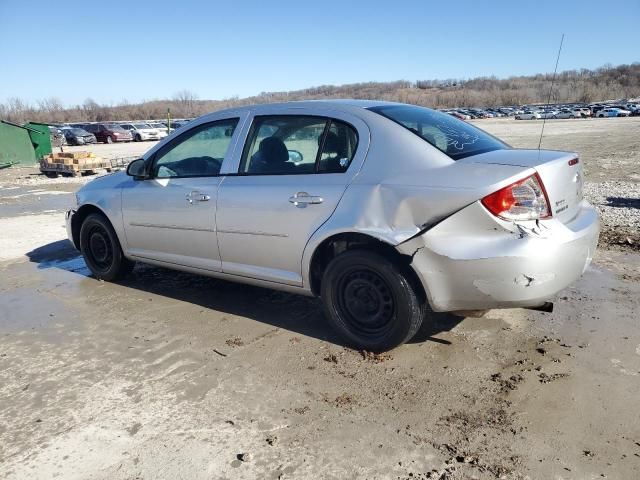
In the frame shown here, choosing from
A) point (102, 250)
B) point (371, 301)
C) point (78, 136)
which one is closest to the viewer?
point (371, 301)

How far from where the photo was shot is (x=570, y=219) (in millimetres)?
3469

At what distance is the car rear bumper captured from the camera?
3135 millimetres

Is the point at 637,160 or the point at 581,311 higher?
the point at 581,311

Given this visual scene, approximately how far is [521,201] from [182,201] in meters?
2.78

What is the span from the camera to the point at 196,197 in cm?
447

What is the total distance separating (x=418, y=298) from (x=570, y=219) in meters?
1.11

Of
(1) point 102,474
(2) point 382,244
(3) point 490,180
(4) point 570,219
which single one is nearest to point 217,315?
(2) point 382,244

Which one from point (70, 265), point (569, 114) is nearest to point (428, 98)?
point (569, 114)

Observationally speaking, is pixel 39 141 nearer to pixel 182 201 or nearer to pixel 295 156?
pixel 182 201

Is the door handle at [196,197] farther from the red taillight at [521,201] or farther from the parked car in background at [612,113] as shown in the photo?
the parked car in background at [612,113]

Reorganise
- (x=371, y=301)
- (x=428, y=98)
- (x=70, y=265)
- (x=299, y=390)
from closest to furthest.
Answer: (x=299, y=390) → (x=371, y=301) → (x=70, y=265) → (x=428, y=98)

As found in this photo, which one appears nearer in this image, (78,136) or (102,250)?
(102,250)

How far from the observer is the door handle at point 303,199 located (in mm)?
3721

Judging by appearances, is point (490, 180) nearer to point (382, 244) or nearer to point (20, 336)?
point (382, 244)
